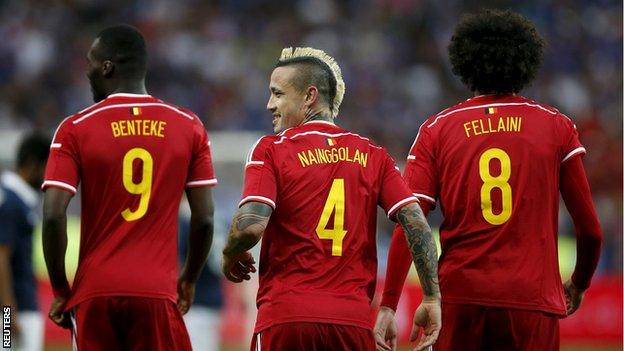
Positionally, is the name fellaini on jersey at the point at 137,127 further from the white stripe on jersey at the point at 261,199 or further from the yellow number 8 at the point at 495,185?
the yellow number 8 at the point at 495,185

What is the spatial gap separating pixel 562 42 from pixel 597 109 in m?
1.90

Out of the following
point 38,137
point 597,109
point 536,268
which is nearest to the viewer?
point 536,268

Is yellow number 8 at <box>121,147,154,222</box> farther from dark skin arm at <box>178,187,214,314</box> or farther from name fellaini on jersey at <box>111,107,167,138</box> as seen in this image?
dark skin arm at <box>178,187,214,314</box>

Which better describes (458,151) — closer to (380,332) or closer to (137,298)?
(380,332)

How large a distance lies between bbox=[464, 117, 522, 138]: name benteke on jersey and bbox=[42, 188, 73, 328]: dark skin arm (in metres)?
1.96

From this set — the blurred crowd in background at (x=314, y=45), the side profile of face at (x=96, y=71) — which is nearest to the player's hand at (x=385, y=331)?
the side profile of face at (x=96, y=71)

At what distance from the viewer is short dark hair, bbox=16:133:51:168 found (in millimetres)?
9391

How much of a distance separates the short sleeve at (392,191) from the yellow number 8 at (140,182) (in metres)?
1.17

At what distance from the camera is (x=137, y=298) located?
6137 millimetres

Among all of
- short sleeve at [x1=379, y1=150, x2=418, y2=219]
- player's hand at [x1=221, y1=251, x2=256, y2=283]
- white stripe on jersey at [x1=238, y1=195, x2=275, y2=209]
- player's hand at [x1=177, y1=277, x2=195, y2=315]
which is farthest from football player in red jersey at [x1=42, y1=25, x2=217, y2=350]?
short sleeve at [x1=379, y1=150, x2=418, y2=219]

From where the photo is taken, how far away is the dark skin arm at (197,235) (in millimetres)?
6441

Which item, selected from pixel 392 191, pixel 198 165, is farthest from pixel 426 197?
pixel 198 165

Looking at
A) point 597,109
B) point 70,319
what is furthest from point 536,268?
point 597,109

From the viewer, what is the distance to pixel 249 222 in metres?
5.60
